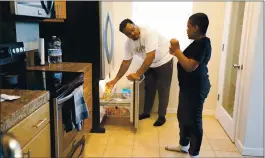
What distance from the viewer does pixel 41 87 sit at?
65.0 inches

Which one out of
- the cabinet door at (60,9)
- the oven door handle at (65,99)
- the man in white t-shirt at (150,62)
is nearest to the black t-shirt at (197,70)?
the man in white t-shirt at (150,62)

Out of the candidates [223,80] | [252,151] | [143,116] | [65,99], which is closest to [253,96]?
[252,151]

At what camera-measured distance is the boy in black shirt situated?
83.1 inches

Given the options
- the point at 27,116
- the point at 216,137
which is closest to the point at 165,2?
the point at 216,137

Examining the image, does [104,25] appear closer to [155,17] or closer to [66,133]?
[155,17]

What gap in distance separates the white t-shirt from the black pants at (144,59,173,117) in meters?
0.09

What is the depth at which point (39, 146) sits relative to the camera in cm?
144

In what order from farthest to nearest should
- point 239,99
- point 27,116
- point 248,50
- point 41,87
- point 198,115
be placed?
1. point 239,99
2. point 248,50
3. point 198,115
4. point 41,87
5. point 27,116

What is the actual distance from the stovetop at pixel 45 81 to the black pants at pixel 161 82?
4.95 ft

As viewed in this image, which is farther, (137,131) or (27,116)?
(137,131)

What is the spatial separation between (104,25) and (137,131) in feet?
4.37

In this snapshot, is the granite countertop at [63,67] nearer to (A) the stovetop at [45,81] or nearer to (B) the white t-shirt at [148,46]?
(A) the stovetop at [45,81]

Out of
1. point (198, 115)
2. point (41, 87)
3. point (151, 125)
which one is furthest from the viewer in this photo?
point (151, 125)

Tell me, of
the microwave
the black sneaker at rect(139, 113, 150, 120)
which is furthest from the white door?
the microwave
